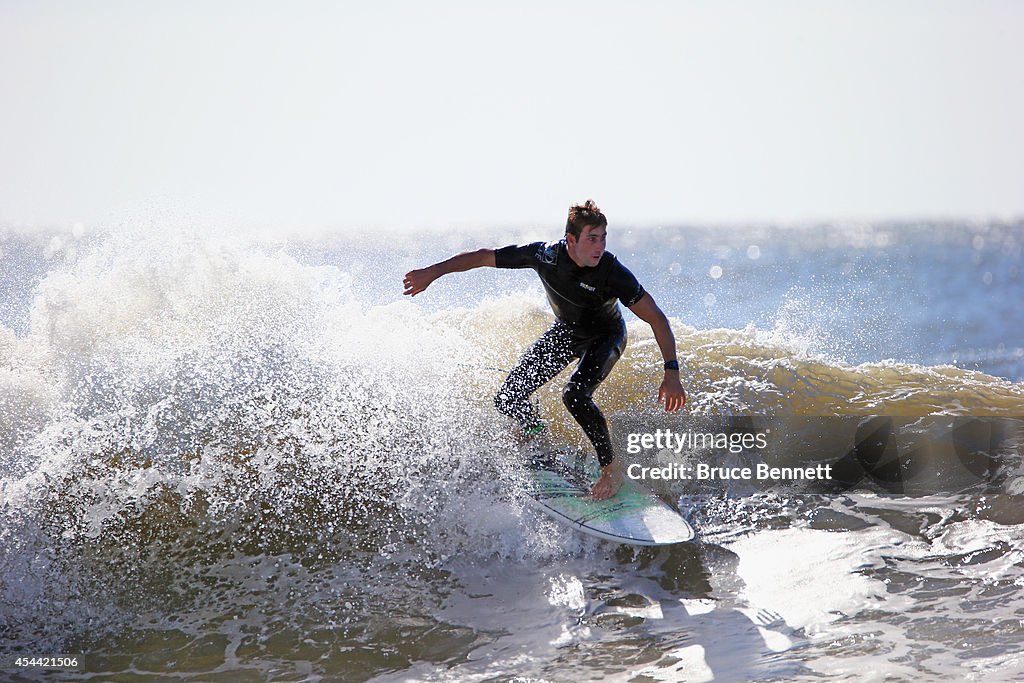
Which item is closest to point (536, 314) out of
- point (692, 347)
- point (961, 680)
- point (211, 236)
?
point (692, 347)

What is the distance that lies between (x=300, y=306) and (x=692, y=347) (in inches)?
171

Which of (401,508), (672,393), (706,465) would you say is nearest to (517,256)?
(672,393)

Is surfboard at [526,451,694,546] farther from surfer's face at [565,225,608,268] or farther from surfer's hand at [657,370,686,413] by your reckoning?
surfer's face at [565,225,608,268]

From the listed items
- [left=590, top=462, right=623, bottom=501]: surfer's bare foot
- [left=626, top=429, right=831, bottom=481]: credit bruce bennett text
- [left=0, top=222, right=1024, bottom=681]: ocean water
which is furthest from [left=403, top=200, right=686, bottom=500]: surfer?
[left=626, top=429, right=831, bottom=481]: credit bruce bennett text

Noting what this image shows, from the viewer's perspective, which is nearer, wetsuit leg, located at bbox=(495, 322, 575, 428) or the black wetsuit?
the black wetsuit

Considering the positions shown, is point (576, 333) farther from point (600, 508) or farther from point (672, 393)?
point (600, 508)

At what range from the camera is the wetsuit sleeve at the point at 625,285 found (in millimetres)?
5477

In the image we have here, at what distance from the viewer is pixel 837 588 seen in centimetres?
471

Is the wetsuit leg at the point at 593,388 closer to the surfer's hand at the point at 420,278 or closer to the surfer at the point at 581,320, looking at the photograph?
the surfer at the point at 581,320

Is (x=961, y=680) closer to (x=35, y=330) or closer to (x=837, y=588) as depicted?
(x=837, y=588)

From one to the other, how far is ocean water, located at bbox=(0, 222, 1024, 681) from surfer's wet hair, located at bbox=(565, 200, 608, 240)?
167cm

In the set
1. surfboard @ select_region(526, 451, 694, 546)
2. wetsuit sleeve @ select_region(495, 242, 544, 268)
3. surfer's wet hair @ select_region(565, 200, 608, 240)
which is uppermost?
surfer's wet hair @ select_region(565, 200, 608, 240)

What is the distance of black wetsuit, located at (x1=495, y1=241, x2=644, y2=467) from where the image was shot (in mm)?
5602

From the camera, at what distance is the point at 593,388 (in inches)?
229
